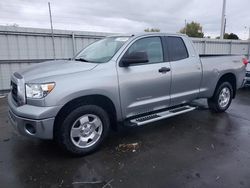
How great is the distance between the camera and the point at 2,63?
306 inches

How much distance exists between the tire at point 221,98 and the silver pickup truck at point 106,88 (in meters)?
0.65

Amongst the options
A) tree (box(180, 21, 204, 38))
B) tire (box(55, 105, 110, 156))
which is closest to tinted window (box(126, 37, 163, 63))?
tire (box(55, 105, 110, 156))

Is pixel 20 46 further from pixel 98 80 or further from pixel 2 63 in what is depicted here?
pixel 98 80

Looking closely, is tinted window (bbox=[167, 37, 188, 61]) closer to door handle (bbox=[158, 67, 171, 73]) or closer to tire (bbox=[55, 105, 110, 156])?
door handle (bbox=[158, 67, 171, 73])

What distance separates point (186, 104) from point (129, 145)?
1843mm

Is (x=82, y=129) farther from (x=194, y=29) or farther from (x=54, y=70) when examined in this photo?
(x=194, y=29)

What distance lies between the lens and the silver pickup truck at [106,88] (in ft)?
10.2

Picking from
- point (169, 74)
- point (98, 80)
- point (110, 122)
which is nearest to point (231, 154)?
point (169, 74)

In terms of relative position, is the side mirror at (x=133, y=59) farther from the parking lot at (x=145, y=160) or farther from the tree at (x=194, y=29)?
the tree at (x=194, y=29)

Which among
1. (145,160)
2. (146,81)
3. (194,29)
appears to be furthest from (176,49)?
(194,29)

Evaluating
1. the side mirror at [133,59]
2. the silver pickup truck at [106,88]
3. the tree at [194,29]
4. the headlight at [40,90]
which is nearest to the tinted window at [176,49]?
the silver pickup truck at [106,88]

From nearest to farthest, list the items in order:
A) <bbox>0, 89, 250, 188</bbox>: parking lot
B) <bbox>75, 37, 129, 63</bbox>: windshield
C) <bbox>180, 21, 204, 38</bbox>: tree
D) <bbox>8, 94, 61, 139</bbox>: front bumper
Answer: <bbox>0, 89, 250, 188</bbox>: parking lot → <bbox>8, 94, 61, 139</bbox>: front bumper → <bbox>75, 37, 129, 63</bbox>: windshield → <bbox>180, 21, 204, 38</bbox>: tree

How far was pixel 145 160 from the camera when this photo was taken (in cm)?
341

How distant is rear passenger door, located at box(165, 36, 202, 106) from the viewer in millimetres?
4434
